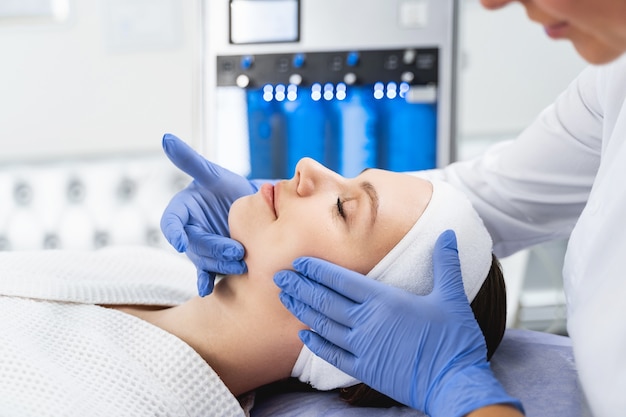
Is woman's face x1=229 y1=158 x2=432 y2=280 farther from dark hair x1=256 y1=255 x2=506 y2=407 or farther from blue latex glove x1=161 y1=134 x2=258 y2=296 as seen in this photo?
dark hair x1=256 y1=255 x2=506 y2=407

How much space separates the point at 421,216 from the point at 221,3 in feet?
4.55

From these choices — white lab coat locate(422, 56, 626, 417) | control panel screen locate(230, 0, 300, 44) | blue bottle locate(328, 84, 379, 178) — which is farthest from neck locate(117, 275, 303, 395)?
control panel screen locate(230, 0, 300, 44)

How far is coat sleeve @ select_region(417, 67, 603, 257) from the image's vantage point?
1.26 meters

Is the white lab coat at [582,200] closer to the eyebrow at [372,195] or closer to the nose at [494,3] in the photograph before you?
the eyebrow at [372,195]

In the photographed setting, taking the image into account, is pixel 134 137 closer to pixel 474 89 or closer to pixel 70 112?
pixel 70 112

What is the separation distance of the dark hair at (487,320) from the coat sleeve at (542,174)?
0.25 m

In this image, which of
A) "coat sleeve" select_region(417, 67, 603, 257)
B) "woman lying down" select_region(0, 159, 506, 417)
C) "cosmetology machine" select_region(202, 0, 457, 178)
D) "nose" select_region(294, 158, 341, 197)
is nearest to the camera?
"woman lying down" select_region(0, 159, 506, 417)

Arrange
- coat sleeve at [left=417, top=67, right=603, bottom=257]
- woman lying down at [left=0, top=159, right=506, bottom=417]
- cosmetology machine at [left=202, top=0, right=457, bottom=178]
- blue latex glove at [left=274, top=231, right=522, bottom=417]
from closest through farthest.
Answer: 1. blue latex glove at [left=274, top=231, right=522, bottom=417]
2. woman lying down at [left=0, top=159, right=506, bottom=417]
3. coat sleeve at [left=417, top=67, right=603, bottom=257]
4. cosmetology machine at [left=202, top=0, right=457, bottom=178]

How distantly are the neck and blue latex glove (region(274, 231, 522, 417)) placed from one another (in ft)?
0.34

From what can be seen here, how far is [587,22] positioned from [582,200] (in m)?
0.91

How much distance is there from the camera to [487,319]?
1.11m

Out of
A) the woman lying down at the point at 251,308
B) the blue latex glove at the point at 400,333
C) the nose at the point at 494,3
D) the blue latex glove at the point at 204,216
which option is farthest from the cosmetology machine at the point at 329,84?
the nose at the point at 494,3

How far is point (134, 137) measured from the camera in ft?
8.54

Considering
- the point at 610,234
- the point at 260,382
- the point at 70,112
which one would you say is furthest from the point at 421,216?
the point at 70,112
